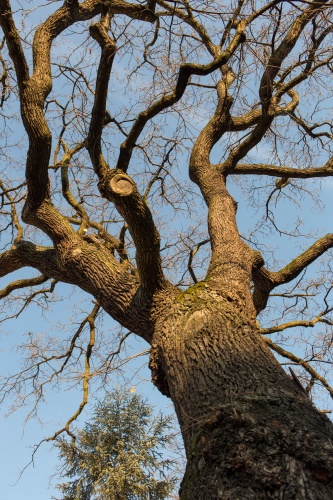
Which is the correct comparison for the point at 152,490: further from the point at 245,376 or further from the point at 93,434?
the point at 245,376

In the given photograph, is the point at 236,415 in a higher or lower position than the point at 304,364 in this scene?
lower

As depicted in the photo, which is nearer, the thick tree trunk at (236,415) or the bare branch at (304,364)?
the thick tree trunk at (236,415)

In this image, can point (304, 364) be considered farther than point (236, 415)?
Yes

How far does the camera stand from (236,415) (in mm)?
2404

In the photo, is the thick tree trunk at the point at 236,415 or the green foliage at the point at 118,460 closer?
the thick tree trunk at the point at 236,415

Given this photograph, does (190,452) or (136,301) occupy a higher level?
(136,301)

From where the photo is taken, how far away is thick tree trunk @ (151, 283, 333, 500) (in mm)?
2094

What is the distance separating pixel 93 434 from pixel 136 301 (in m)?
5.46

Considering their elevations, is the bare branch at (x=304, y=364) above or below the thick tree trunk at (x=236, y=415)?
above

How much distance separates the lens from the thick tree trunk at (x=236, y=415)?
6.87 feet

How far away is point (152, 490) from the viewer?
792 centimetres

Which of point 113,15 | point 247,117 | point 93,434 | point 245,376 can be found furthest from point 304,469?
point 93,434

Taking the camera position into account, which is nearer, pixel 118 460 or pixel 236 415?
pixel 236 415

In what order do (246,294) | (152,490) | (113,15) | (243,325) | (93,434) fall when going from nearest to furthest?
1. (243,325)
2. (246,294)
3. (113,15)
4. (152,490)
5. (93,434)
